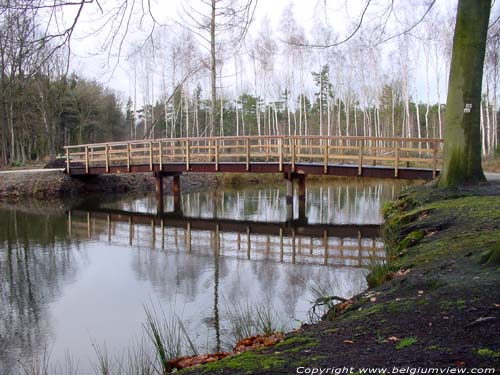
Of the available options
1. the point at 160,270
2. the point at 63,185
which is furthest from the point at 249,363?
the point at 63,185

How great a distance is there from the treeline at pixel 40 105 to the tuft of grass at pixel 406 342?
141 inches

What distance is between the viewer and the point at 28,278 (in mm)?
8625

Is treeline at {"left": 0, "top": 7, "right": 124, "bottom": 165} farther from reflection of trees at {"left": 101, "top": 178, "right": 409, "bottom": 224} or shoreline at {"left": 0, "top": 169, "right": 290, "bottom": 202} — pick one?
reflection of trees at {"left": 101, "top": 178, "right": 409, "bottom": 224}

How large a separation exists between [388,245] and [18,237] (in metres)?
9.94

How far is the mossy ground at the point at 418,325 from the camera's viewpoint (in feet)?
8.77

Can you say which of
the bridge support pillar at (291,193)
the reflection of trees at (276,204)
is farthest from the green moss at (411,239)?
the bridge support pillar at (291,193)

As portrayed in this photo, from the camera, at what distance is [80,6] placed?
15.8 feet

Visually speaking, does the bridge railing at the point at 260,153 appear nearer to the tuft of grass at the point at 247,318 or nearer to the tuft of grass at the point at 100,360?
the tuft of grass at the point at 247,318

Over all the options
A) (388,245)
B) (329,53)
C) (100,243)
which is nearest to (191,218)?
(100,243)

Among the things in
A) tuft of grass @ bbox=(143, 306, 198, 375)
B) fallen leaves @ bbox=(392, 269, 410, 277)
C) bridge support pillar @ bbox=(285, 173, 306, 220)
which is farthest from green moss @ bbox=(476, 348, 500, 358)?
bridge support pillar @ bbox=(285, 173, 306, 220)

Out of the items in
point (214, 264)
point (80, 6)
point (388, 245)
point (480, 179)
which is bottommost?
point (214, 264)

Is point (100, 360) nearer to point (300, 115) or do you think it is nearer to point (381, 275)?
point (381, 275)

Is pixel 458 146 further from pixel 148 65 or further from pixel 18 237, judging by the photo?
pixel 148 65

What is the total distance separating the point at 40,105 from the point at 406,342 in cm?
3419
